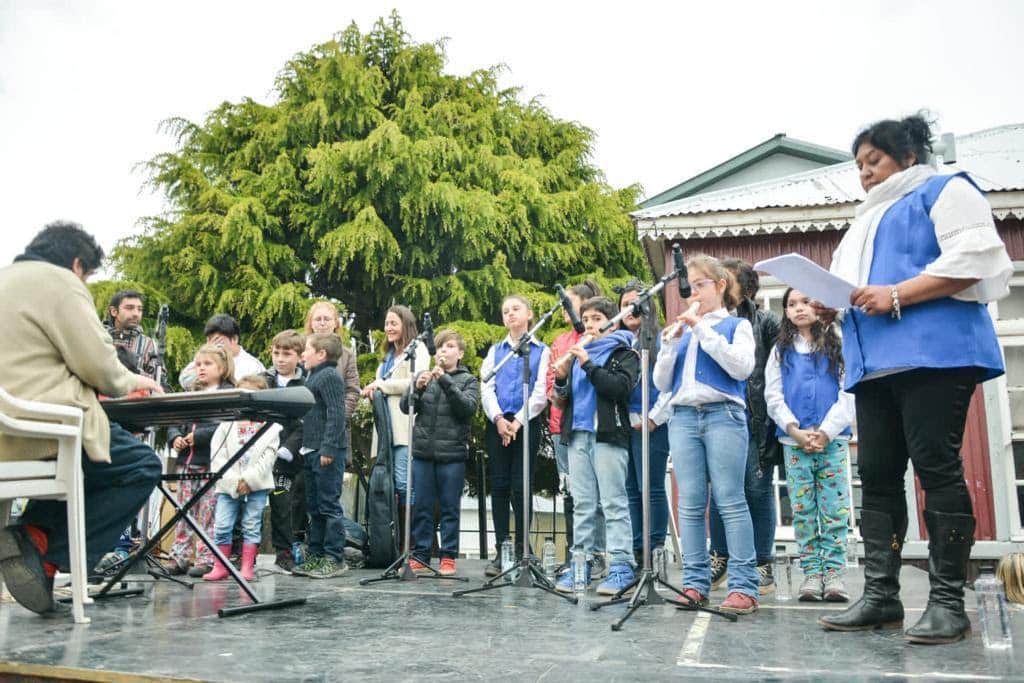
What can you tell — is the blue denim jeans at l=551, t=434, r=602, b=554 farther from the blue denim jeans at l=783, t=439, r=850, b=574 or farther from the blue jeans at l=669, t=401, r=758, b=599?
the blue jeans at l=669, t=401, r=758, b=599

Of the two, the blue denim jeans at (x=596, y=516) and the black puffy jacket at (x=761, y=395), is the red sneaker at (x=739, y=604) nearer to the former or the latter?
the black puffy jacket at (x=761, y=395)

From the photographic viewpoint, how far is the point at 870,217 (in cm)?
287

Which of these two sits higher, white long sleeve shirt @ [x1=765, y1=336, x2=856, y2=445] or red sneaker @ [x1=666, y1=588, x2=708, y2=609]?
white long sleeve shirt @ [x1=765, y1=336, x2=856, y2=445]

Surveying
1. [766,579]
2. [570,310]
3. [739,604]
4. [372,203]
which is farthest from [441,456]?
[372,203]

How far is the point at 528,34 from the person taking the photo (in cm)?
1248

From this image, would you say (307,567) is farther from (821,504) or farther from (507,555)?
(821,504)

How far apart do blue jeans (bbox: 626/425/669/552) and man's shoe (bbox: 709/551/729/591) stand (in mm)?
354

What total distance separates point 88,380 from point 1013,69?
11.3 metres

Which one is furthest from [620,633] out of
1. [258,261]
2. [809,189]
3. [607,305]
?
[258,261]

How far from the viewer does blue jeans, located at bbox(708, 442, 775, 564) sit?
432cm

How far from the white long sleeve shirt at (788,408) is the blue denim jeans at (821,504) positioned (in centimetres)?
9

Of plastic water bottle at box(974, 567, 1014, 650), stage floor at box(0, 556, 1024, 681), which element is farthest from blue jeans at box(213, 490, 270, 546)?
plastic water bottle at box(974, 567, 1014, 650)

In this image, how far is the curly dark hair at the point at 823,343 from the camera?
4.09 metres

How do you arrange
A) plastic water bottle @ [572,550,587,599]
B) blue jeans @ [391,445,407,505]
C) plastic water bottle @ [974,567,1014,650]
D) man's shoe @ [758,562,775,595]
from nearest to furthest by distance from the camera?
plastic water bottle @ [974,567,1014,650], plastic water bottle @ [572,550,587,599], man's shoe @ [758,562,775,595], blue jeans @ [391,445,407,505]
